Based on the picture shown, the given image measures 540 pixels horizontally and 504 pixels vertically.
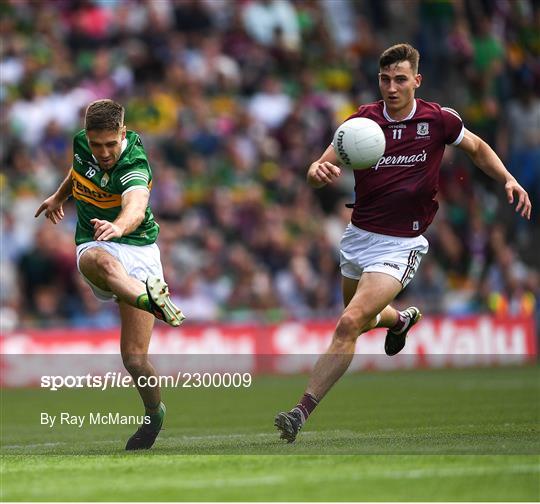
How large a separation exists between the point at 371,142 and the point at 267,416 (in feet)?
13.4

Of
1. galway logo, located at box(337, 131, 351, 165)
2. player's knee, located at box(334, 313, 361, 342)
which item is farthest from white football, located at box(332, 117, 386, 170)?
player's knee, located at box(334, 313, 361, 342)

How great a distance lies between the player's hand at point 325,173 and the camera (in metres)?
9.92

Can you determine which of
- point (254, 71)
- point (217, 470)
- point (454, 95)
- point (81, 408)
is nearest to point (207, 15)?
point (254, 71)

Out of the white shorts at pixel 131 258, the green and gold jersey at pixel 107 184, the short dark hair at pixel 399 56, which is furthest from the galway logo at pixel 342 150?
the white shorts at pixel 131 258

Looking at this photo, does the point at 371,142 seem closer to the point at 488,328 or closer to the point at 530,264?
the point at 488,328

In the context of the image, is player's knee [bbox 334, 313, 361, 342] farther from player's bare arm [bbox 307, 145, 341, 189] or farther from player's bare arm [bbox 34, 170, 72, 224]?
player's bare arm [bbox 34, 170, 72, 224]

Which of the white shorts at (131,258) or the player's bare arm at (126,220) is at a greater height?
the player's bare arm at (126,220)

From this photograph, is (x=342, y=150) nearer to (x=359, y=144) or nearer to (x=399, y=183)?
(x=359, y=144)

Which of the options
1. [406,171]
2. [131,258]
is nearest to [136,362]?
[131,258]

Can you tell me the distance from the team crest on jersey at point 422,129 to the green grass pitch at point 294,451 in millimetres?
2354

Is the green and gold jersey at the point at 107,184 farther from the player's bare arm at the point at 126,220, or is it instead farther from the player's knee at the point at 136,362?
the player's knee at the point at 136,362

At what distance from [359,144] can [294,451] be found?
240 centimetres

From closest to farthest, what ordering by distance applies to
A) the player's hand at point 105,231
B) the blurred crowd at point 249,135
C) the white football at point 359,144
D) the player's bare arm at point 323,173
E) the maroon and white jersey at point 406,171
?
the player's hand at point 105,231, the player's bare arm at point 323,173, the white football at point 359,144, the maroon and white jersey at point 406,171, the blurred crowd at point 249,135

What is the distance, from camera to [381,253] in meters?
10.6
